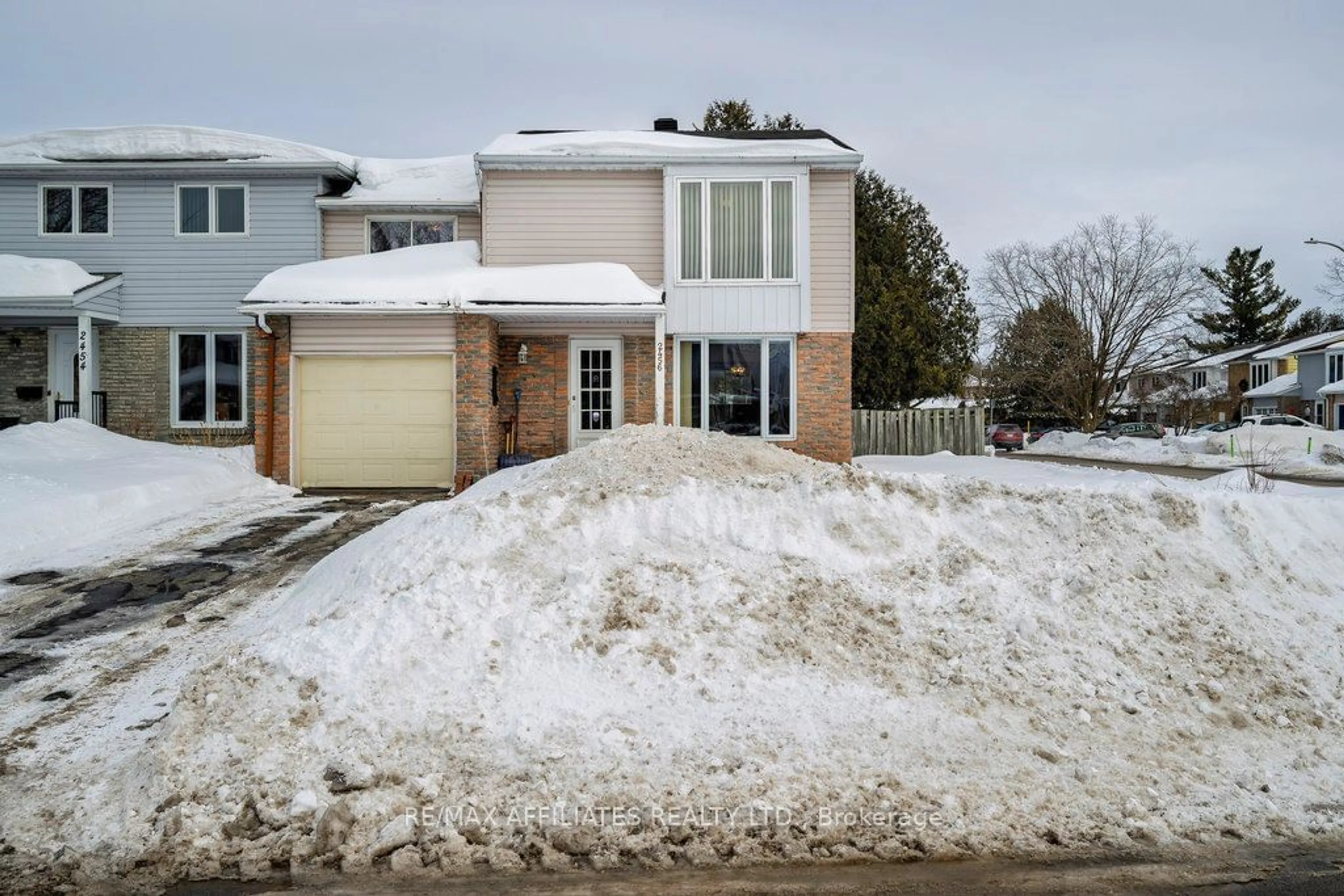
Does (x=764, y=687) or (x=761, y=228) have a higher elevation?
(x=761, y=228)

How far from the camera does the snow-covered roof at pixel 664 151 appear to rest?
16484 millimetres

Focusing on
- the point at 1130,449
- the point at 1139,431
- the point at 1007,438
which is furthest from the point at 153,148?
the point at 1139,431

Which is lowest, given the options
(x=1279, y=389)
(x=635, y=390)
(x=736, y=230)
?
(x=635, y=390)

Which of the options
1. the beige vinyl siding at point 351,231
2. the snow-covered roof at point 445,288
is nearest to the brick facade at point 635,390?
the snow-covered roof at point 445,288

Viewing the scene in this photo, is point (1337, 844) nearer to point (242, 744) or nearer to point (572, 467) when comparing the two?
point (242, 744)

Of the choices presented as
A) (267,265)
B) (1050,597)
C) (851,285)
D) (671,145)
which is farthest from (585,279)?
(1050,597)

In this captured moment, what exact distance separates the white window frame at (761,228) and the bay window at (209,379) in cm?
906

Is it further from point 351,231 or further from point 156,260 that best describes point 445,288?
point 156,260

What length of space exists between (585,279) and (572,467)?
7.96 metres

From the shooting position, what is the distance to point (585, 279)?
51.8ft

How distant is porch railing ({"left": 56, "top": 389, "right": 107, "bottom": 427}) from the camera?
18578mm

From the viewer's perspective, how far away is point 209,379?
62.4ft

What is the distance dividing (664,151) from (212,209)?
30.3 ft

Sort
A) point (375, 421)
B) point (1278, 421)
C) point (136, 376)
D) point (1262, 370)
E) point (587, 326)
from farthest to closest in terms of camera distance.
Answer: point (1262, 370), point (1278, 421), point (136, 376), point (587, 326), point (375, 421)
